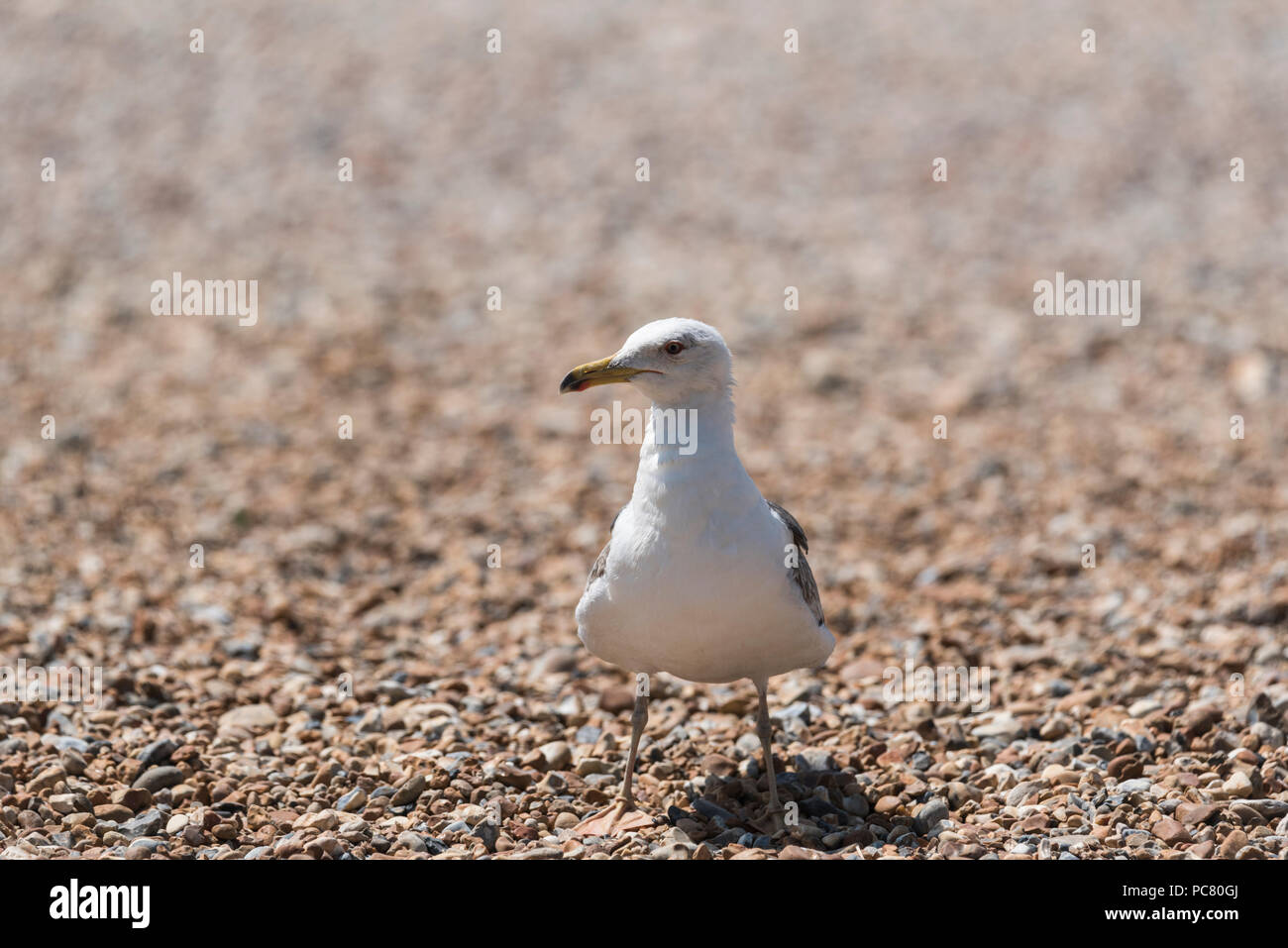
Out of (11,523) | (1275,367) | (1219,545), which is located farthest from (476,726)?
(1275,367)

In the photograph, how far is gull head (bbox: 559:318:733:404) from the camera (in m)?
5.96

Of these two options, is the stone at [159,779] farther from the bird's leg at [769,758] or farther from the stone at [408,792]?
the bird's leg at [769,758]

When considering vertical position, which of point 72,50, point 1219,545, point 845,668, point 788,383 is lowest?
point 845,668

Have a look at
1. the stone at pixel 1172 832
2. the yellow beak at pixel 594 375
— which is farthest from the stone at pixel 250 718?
the stone at pixel 1172 832

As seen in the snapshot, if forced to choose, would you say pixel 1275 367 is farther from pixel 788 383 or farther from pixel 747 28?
pixel 747 28

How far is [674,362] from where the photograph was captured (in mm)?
5973

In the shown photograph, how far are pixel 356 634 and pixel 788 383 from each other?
5.90 m

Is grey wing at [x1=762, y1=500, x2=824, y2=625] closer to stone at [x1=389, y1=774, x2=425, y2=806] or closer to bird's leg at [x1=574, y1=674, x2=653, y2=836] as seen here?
bird's leg at [x1=574, y1=674, x2=653, y2=836]

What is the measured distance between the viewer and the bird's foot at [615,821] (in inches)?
244

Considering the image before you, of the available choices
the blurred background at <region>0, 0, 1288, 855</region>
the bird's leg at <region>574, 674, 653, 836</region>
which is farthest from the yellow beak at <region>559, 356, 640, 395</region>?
the blurred background at <region>0, 0, 1288, 855</region>

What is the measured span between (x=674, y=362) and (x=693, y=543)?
Result: 80cm

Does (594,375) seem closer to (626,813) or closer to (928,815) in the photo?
(626,813)

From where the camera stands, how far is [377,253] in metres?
16.7
